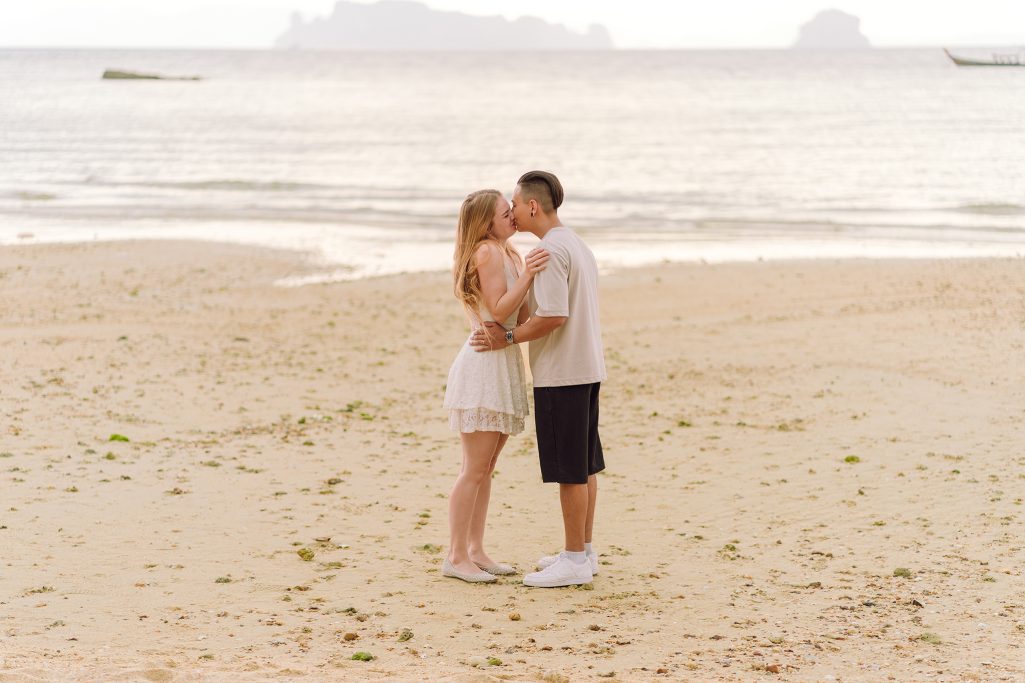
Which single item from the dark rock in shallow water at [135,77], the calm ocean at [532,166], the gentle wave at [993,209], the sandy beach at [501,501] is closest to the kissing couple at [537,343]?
the sandy beach at [501,501]

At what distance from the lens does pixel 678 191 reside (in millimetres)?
28328

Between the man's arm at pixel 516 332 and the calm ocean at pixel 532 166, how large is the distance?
38.8 feet

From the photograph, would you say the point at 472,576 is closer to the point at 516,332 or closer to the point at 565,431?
the point at 565,431

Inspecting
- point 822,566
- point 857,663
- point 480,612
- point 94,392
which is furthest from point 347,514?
point 94,392

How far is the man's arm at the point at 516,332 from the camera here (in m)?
4.93

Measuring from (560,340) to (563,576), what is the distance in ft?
3.92

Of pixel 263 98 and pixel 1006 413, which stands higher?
pixel 263 98

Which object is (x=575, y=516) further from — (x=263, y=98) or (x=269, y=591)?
(x=263, y=98)

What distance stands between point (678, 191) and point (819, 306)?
15449 mm

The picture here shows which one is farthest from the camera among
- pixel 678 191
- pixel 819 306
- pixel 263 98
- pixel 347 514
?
pixel 263 98

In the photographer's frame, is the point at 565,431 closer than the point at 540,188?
No

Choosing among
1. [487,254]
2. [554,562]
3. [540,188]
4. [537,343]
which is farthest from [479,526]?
[540,188]

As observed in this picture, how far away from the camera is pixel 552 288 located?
489cm

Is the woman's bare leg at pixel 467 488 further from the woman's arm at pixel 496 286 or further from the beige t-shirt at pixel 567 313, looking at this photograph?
the woman's arm at pixel 496 286
